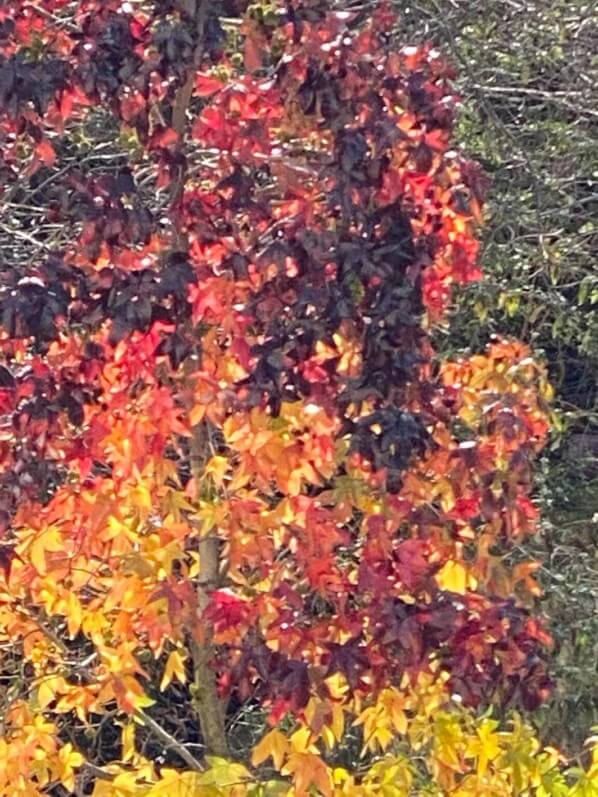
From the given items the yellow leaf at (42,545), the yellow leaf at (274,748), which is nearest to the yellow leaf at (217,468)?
the yellow leaf at (42,545)

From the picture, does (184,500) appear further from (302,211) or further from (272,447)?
(302,211)

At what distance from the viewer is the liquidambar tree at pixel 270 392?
175cm

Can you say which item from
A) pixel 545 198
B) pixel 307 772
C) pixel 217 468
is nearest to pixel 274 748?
pixel 307 772

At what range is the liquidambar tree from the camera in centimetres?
175

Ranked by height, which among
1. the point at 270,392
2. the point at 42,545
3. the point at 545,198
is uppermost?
the point at 270,392

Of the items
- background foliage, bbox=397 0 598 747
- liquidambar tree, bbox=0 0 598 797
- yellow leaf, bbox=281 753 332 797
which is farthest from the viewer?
background foliage, bbox=397 0 598 747

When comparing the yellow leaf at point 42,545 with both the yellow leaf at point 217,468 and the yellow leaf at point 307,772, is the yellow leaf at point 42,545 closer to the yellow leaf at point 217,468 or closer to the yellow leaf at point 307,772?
the yellow leaf at point 217,468

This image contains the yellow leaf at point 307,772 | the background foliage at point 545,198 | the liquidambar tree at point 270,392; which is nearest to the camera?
the liquidambar tree at point 270,392

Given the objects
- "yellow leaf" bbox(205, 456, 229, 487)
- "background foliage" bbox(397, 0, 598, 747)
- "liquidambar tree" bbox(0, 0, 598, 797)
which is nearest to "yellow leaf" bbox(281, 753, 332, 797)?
"liquidambar tree" bbox(0, 0, 598, 797)

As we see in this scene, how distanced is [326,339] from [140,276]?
247 mm

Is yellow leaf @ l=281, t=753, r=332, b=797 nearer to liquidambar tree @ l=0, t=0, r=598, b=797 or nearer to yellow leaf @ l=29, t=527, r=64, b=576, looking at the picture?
liquidambar tree @ l=0, t=0, r=598, b=797

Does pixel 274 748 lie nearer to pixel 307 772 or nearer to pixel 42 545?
pixel 307 772

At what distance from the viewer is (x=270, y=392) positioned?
1.71 m

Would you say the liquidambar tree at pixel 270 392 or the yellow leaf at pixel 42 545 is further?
the yellow leaf at pixel 42 545
